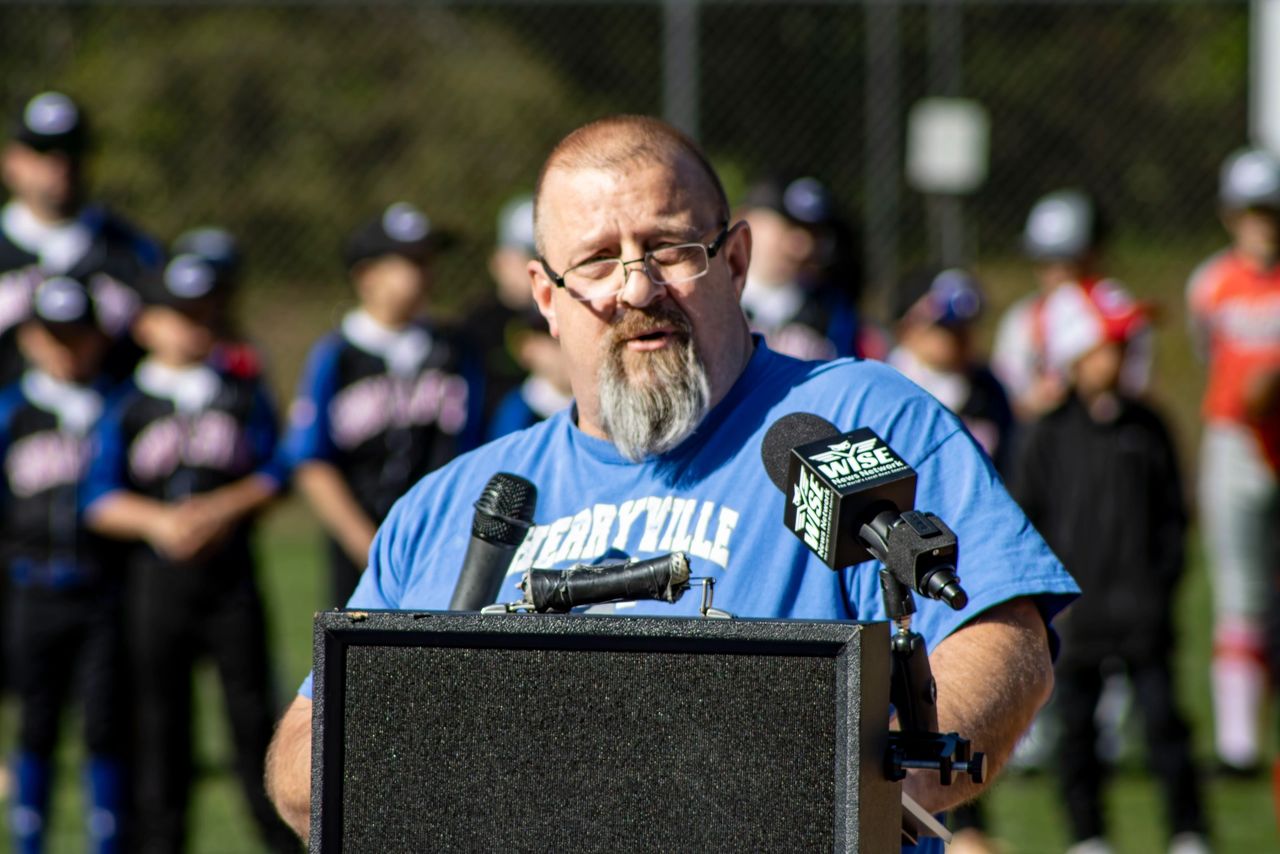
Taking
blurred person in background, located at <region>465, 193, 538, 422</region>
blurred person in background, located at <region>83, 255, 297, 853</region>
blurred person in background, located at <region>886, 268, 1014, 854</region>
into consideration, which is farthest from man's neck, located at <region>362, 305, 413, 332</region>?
blurred person in background, located at <region>886, 268, 1014, 854</region>

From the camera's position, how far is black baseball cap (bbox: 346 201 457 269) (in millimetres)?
6605

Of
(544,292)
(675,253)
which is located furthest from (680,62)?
(675,253)

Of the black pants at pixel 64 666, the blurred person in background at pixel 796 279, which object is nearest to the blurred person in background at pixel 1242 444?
the blurred person in background at pixel 796 279

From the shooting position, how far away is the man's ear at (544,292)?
9.42ft

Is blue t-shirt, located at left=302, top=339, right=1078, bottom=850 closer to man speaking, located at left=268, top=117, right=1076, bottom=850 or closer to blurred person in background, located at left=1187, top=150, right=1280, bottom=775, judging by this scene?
man speaking, located at left=268, top=117, right=1076, bottom=850

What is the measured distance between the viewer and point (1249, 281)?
7.62 meters

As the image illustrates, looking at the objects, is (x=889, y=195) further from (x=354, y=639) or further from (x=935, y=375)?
(x=354, y=639)

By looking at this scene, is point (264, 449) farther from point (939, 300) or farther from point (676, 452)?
point (676, 452)

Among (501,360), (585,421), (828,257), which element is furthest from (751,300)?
(585,421)

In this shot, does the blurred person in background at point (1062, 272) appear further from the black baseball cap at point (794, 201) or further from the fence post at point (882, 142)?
the fence post at point (882, 142)

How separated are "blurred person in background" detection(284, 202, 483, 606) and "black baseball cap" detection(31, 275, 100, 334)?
2.64 ft

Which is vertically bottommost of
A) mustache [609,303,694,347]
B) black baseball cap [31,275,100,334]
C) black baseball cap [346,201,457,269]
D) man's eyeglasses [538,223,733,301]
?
mustache [609,303,694,347]

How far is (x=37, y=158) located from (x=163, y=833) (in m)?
2.79

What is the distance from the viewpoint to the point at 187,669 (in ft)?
19.9
